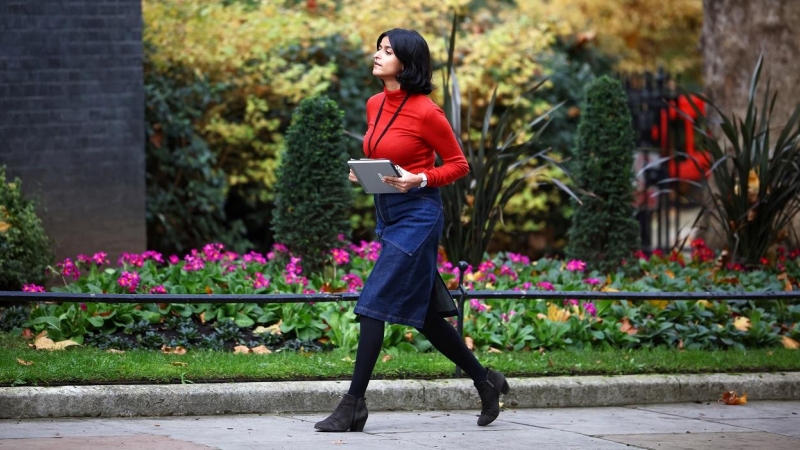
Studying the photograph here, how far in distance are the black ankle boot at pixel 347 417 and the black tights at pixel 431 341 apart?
39mm

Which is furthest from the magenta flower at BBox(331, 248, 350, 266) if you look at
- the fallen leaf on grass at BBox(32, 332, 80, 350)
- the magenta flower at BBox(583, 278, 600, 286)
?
the fallen leaf on grass at BBox(32, 332, 80, 350)

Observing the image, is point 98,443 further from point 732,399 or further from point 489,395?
point 732,399

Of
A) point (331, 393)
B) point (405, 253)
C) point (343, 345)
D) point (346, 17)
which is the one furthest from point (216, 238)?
point (405, 253)

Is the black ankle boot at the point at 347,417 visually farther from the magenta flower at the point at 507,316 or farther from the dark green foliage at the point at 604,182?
the dark green foliage at the point at 604,182

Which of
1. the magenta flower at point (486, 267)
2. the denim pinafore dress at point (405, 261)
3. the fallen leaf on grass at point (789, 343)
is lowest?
the fallen leaf on grass at point (789, 343)

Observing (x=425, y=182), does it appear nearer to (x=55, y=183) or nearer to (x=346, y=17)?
(x=55, y=183)

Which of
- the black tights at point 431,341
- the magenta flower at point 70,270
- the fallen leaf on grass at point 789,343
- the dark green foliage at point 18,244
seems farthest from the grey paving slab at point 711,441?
the dark green foliage at point 18,244

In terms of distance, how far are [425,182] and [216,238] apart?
Result: 6432 millimetres

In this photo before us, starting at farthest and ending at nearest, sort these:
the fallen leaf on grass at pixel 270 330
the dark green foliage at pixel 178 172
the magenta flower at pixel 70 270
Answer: the dark green foliage at pixel 178 172 < the magenta flower at pixel 70 270 < the fallen leaf on grass at pixel 270 330

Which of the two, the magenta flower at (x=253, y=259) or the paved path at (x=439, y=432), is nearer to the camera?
the paved path at (x=439, y=432)

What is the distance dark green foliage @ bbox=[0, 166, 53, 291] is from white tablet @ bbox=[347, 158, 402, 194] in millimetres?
3388

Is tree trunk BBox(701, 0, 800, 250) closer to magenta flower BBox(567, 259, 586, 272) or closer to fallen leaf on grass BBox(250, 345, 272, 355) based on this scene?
magenta flower BBox(567, 259, 586, 272)

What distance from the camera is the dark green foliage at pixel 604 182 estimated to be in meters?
9.21

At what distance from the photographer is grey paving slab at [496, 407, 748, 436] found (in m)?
5.90
